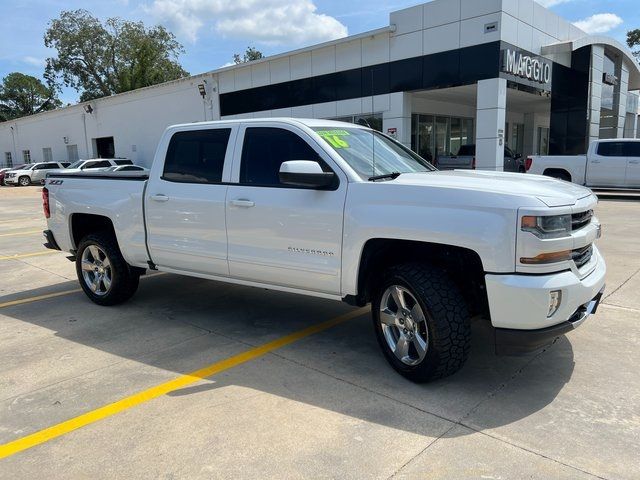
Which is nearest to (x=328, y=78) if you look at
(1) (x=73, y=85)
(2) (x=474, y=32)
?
(2) (x=474, y=32)

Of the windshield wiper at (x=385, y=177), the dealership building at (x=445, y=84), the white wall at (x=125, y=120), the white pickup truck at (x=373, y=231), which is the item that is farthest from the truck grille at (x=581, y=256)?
the white wall at (x=125, y=120)

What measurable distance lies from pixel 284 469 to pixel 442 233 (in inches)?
69.1

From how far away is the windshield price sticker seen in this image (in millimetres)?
4383

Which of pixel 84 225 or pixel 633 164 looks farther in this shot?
pixel 633 164

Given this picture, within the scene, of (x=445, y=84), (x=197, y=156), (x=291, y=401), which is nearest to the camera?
(x=291, y=401)

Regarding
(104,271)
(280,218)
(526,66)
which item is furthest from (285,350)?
(526,66)

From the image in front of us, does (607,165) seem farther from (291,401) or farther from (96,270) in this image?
(291,401)

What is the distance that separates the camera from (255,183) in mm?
4594

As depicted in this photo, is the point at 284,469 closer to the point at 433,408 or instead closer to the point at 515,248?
the point at 433,408

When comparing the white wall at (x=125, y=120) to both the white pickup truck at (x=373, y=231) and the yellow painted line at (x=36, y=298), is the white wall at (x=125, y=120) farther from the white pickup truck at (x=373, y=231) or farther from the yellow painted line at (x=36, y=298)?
the white pickup truck at (x=373, y=231)

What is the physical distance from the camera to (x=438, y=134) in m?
26.6

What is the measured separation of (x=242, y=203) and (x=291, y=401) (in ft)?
5.81

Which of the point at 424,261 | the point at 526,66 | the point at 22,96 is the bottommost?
the point at 424,261

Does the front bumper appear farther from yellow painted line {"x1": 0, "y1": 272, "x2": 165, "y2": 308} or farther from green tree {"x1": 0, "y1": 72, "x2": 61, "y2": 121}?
green tree {"x1": 0, "y1": 72, "x2": 61, "y2": 121}
